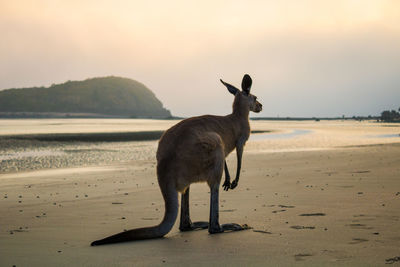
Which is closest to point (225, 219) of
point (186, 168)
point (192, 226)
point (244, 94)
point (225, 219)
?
point (225, 219)

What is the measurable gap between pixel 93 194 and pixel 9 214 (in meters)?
2.15

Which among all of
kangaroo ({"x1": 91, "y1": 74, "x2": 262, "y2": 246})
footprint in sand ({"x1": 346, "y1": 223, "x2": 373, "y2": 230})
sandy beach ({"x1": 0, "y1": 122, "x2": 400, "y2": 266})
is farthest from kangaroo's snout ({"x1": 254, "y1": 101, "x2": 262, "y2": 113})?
footprint in sand ({"x1": 346, "y1": 223, "x2": 373, "y2": 230})

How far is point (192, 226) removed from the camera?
6.13 meters

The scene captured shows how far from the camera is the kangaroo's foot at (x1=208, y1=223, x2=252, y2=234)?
5715 mm

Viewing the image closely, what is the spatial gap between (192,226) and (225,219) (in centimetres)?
61

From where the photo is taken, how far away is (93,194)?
9.06 metres

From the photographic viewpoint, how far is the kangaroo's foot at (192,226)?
6055 millimetres

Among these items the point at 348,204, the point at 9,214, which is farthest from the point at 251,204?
the point at 9,214

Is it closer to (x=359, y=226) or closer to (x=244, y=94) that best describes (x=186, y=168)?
(x=244, y=94)

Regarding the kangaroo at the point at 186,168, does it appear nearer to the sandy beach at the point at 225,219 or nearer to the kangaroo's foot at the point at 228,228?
the kangaroo's foot at the point at 228,228

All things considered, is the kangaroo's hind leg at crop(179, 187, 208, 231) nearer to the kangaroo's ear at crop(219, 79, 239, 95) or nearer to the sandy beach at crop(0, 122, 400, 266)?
the sandy beach at crop(0, 122, 400, 266)

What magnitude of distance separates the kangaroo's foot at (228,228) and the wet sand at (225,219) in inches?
5.5

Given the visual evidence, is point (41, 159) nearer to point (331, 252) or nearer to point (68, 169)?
point (68, 169)

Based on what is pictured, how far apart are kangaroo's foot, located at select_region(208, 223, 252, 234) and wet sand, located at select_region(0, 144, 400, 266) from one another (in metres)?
0.14
